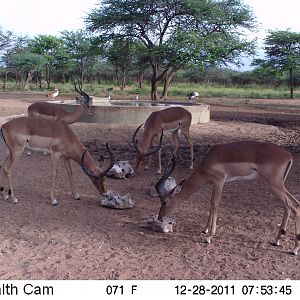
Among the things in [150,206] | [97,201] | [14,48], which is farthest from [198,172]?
[14,48]

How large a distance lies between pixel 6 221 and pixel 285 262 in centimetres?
331

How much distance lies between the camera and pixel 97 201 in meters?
6.65

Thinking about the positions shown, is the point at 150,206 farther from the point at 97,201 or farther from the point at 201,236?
the point at 201,236

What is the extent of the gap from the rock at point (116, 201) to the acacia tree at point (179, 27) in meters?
19.6

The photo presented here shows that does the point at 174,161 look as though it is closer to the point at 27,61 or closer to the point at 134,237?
the point at 134,237

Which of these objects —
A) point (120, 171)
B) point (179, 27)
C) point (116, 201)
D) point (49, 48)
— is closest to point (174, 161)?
point (116, 201)

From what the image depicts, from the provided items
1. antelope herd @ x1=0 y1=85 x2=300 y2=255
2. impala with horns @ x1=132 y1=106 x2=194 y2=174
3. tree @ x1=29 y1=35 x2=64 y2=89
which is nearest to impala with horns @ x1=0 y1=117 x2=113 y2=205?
antelope herd @ x1=0 y1=85 x2=300 y2=255

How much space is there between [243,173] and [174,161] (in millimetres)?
826

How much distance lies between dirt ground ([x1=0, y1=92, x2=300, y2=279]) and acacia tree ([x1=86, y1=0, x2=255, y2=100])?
18.4 metres

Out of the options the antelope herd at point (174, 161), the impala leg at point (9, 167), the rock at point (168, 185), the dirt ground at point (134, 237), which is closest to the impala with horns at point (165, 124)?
the antelope herd at point (174, 161)

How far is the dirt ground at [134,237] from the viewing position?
4.30 metres

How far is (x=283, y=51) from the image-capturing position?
1523 inches

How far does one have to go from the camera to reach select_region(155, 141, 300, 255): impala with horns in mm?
4891

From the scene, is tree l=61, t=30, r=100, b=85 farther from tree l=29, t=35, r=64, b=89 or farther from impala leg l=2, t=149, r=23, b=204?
impala leg l=2, t=149, r=23, b=204
